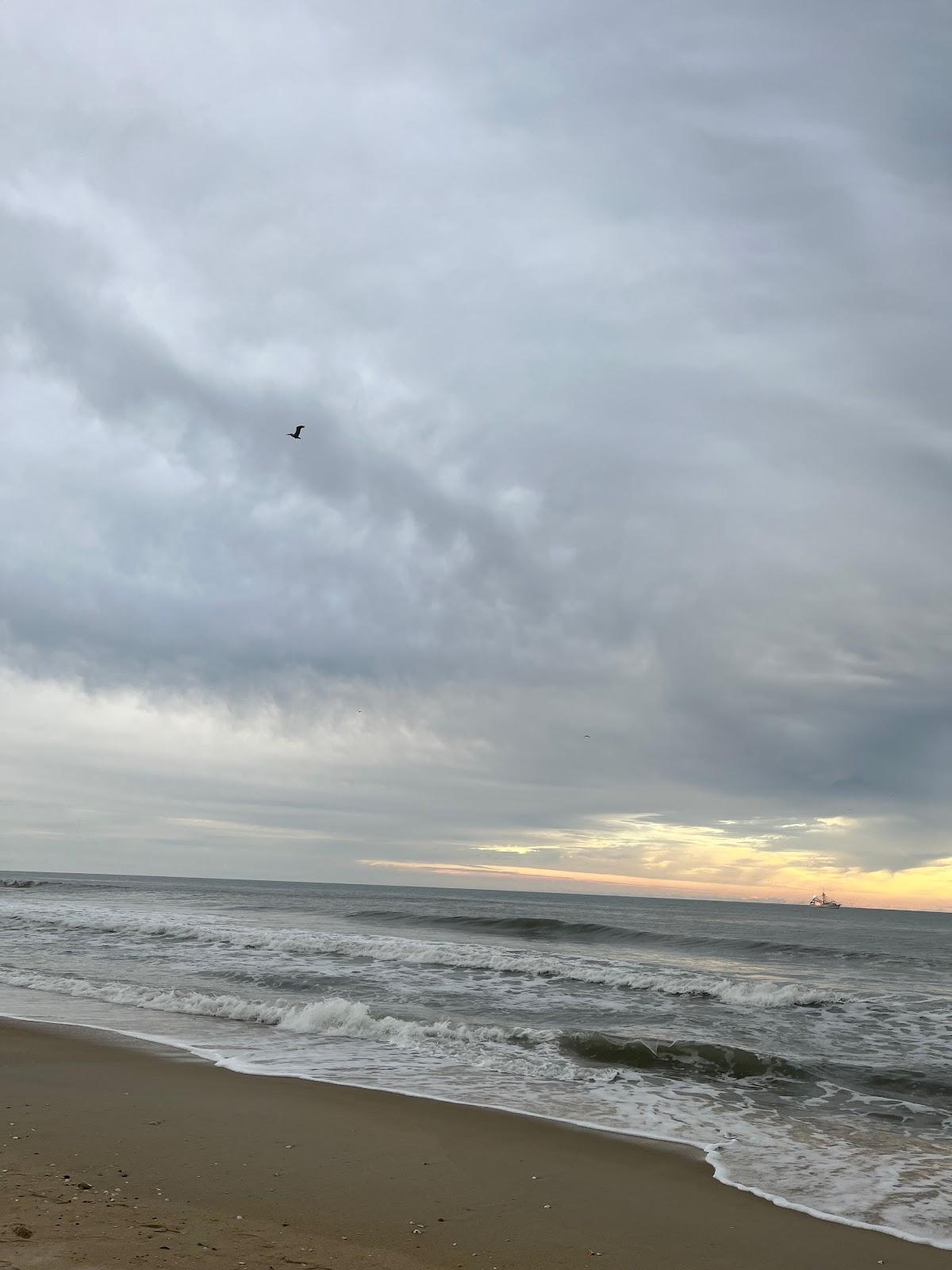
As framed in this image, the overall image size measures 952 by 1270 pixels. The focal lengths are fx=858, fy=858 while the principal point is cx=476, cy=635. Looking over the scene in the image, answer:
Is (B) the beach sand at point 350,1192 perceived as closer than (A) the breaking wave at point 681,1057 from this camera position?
Yes

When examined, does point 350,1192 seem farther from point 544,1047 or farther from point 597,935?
point 597,935

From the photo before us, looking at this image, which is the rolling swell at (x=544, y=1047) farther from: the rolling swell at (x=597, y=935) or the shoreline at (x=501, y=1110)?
the rolling swell at (x=597, y=935)

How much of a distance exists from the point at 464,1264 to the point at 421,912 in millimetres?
55353

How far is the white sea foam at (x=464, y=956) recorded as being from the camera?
2138cm

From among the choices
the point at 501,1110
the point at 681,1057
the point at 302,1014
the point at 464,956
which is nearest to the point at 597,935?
the point at 464,956

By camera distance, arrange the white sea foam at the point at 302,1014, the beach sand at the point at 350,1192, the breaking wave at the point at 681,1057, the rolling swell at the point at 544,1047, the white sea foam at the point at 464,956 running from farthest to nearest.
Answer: the white sea foam at the point at 464,956 < the white sea foam at the point at 302,1014 < the breaking wave at the point at 681,1057 < the rolling swell at the point at 544,1047 < the beach sand at the point at 350,1192

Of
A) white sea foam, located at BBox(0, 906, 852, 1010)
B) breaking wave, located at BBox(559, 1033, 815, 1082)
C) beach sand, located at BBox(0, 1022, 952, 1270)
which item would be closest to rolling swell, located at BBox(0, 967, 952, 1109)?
breaking wave, located at BBox(559, 1033, 815, 1082)

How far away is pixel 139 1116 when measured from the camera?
8.75m

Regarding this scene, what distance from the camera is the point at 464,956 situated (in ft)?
88.0

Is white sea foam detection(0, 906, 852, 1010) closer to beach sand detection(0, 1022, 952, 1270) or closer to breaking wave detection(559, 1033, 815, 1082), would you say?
breaking wave detection(559, 1033, 815, 1082)

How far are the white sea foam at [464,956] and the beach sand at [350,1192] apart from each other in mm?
13523

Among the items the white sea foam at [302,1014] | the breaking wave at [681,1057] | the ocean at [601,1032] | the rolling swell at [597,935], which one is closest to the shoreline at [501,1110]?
the ocean at [601,1032]

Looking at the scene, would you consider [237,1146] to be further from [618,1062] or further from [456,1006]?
[456,1006]

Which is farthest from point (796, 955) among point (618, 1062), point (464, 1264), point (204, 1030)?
point (464, 1264)
